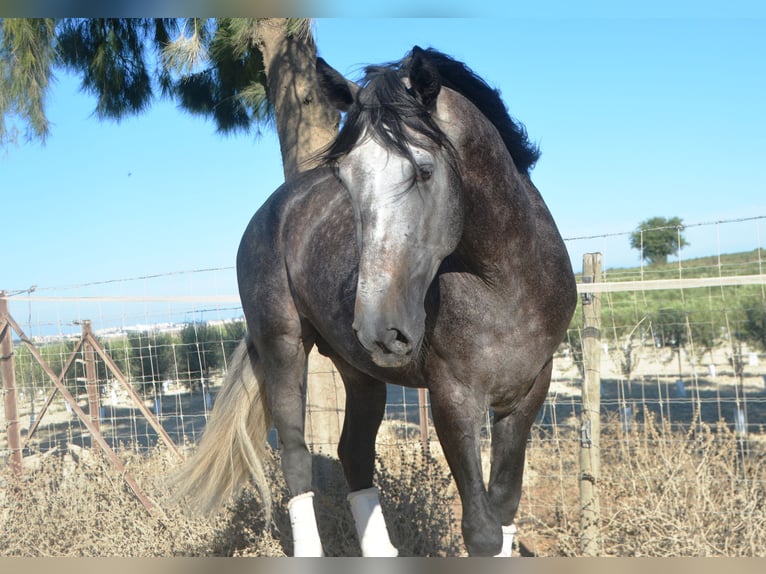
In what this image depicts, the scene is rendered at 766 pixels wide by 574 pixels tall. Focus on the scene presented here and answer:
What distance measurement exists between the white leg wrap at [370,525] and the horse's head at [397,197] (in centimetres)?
159

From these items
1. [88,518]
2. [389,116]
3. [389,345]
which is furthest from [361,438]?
[88,518]

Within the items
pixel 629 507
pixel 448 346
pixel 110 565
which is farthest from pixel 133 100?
pixel 110 565

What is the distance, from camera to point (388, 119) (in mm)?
→ 2027

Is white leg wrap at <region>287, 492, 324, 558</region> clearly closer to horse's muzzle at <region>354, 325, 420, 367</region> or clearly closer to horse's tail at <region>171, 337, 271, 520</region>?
horse's tail at <region>171, 337, 271, 520</region>

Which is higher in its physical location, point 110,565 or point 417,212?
point 417,212

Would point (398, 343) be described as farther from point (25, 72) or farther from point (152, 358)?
point (152, 358)

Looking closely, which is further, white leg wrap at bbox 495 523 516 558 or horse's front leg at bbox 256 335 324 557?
horse's front leg at bbox 256 335 324 557

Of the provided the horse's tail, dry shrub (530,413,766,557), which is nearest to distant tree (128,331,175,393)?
the horse's tail

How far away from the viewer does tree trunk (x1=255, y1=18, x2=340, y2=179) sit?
4895 millimetres

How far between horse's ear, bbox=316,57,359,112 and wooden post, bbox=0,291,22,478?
4.61 metres

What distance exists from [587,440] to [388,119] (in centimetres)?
283

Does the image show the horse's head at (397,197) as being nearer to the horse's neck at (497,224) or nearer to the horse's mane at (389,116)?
the horse's mane at (389,116)

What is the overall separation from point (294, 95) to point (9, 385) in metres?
3.46

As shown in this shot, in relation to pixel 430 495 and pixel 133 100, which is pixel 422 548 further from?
pixel 133 100
